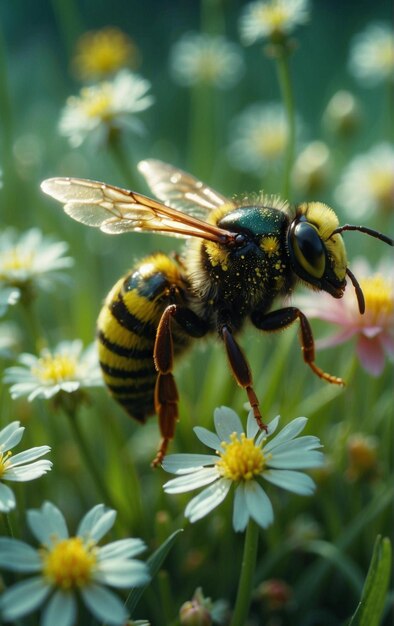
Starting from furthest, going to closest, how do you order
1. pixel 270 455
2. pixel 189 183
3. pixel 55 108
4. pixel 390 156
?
pixel 55 108 → pixel 390 156 → pixel 189 183 → pixel 270 455

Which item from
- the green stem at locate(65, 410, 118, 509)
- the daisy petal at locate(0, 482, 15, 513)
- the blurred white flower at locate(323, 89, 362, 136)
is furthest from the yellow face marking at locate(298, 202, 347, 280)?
the blurred white flower at locate(323, 89, 362, 136)

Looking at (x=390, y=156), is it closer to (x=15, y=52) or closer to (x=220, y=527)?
(x=220, y=527)

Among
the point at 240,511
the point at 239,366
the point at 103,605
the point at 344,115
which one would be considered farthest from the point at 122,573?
the point at 344,115

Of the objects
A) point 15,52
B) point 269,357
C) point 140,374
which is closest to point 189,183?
point 140,374

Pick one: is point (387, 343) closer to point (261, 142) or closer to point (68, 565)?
point (68, 565)

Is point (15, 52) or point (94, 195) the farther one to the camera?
point (15, 52)

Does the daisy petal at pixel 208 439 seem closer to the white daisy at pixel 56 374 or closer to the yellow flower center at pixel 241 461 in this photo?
the yellow flower center at pixel 241 461

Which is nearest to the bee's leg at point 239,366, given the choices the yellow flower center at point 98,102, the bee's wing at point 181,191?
the bee's wing at point 181,191
